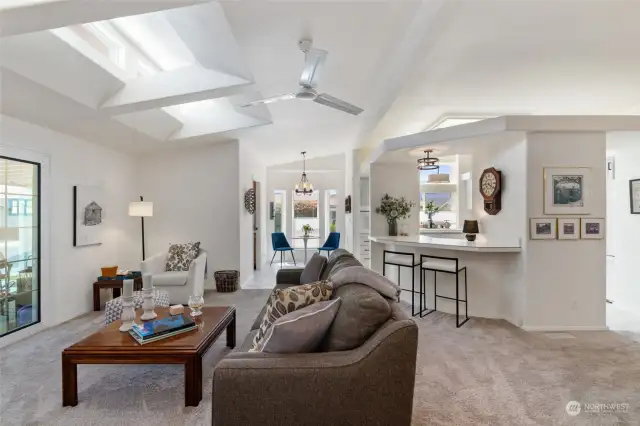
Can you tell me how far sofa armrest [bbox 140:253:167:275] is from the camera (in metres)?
4.64

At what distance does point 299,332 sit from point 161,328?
1335mm

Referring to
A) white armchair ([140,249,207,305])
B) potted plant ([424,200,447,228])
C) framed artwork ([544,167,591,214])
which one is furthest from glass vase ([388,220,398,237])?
white armchair ([140,249,207,305])

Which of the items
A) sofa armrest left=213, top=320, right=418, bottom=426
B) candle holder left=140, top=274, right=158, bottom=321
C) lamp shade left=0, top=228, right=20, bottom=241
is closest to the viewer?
sofa armrest left=213, top=320, right=418, bottom=426

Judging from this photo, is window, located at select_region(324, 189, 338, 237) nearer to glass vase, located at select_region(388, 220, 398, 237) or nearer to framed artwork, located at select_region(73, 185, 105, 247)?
glass vase, located at select_region(388, 220, 398, 237)

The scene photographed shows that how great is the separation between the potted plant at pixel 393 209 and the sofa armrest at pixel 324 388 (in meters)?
4.33

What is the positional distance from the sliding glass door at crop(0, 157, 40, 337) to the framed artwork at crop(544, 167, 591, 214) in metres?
5.59

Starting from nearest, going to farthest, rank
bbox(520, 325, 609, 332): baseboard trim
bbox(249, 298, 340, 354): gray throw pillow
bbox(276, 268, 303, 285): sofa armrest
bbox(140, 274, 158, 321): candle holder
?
bbox(249, 298, 340, 354): gray throw pillow, bbox(140, 274, 158, 321): candle holder, bbox(520, 325, 609, 332): baseboard trim, bbox(276, 268, 303, 285): sofa armrest

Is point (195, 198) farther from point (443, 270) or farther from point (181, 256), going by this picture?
point (443, 270)

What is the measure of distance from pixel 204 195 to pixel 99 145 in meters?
1.70

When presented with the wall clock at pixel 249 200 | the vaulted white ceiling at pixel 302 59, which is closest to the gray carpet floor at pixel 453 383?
the vaulted white ceiling at pixel 302 59

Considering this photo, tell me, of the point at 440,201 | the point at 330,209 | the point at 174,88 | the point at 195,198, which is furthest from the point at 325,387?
the point at 330,209

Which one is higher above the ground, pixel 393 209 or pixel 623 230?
pixel 393 209

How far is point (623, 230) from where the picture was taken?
15.5 feet

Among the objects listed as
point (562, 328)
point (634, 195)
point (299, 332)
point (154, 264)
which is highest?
point (634, 195)
